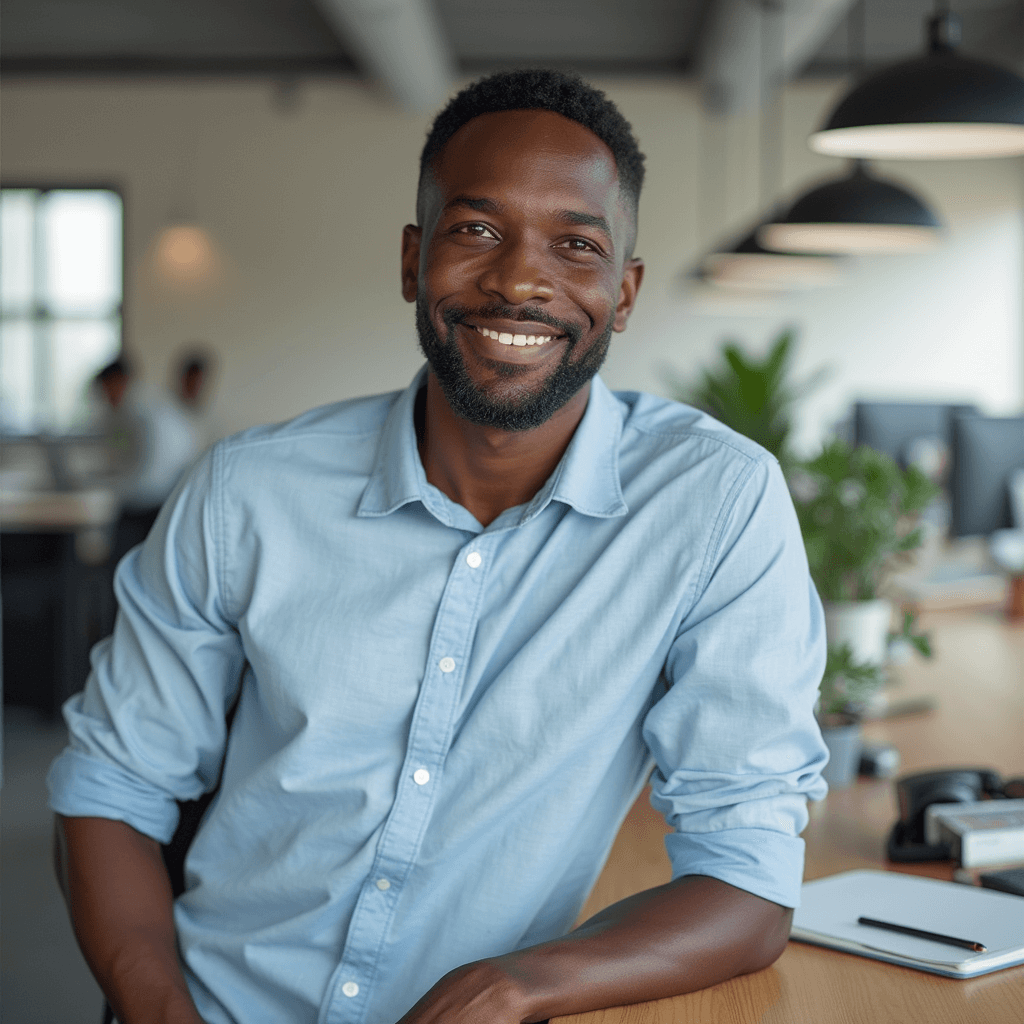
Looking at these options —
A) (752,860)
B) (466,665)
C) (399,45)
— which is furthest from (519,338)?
(399,45)

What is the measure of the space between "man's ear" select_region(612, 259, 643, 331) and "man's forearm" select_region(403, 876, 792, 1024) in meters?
0.65

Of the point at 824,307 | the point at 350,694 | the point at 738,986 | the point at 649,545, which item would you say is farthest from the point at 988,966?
the point at 824,307

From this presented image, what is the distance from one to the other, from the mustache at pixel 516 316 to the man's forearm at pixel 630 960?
0.60 meters

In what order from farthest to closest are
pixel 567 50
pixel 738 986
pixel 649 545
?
pixel 567 50 → pixel 649 545 → pixel 738 986

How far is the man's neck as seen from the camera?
138 centimetres

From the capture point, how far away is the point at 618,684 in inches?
48.8

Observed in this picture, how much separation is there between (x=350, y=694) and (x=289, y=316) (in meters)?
7.56

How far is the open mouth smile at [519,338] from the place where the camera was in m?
1.33

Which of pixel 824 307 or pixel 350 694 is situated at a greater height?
pixel 824 307

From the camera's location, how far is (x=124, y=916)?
4.27ft

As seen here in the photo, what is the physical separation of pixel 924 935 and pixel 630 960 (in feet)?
1.14

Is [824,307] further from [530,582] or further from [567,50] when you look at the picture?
[530,582]

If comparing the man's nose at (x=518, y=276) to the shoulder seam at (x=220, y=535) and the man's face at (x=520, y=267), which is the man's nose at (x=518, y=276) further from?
the shoulder seam at (x=220, y=535)

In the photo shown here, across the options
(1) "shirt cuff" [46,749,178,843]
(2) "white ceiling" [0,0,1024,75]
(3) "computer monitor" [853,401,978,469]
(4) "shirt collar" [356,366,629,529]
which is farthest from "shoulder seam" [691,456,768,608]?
(2) "white ceiling" [0,0,1024,75]
